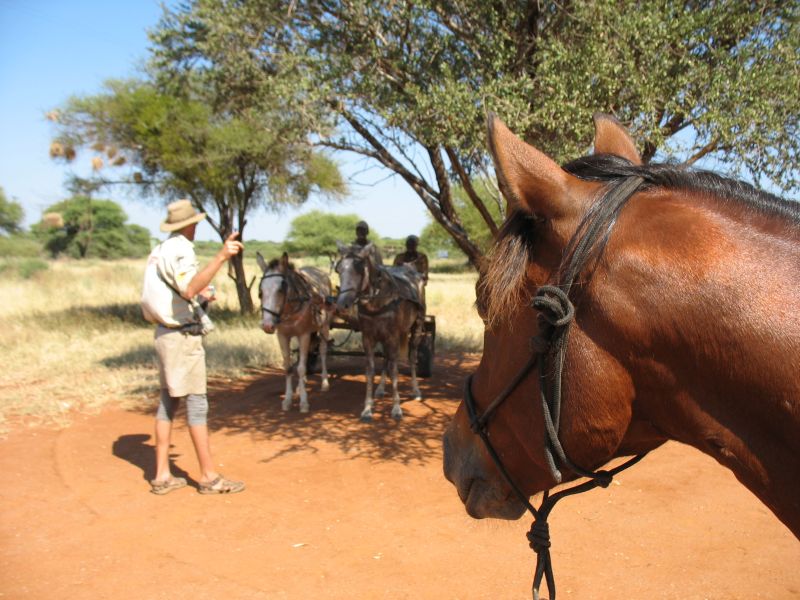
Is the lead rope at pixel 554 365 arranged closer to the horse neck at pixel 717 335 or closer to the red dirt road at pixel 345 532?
the horse neck at pixel 717 335

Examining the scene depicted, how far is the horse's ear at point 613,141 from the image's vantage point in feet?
5.56

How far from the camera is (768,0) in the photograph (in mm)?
5457

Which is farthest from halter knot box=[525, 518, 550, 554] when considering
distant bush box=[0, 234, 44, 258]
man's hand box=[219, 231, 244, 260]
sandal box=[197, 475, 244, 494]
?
distant bush box=[0, 234, 44, 258]

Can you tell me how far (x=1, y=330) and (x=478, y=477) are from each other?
637 inches

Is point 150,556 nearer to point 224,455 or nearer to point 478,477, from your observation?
point 224,455

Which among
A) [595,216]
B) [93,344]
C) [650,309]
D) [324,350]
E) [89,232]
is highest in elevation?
[89,232]

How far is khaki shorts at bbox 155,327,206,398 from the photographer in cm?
520

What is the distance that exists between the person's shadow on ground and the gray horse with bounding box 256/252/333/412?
2029 mm

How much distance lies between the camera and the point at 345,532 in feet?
15.5

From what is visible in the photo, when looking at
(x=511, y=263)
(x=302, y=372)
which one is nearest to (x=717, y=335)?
(x=511, y=263)

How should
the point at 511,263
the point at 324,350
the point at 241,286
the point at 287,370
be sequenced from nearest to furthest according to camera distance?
the point at 511,263 → the point at 287,370 → the point at 324,350 → the point at 241,286

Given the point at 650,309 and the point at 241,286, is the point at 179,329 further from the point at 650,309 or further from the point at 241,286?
the point at 241,286

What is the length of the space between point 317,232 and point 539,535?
210 feet

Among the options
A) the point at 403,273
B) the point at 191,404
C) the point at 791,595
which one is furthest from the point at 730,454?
the point at 403,273
